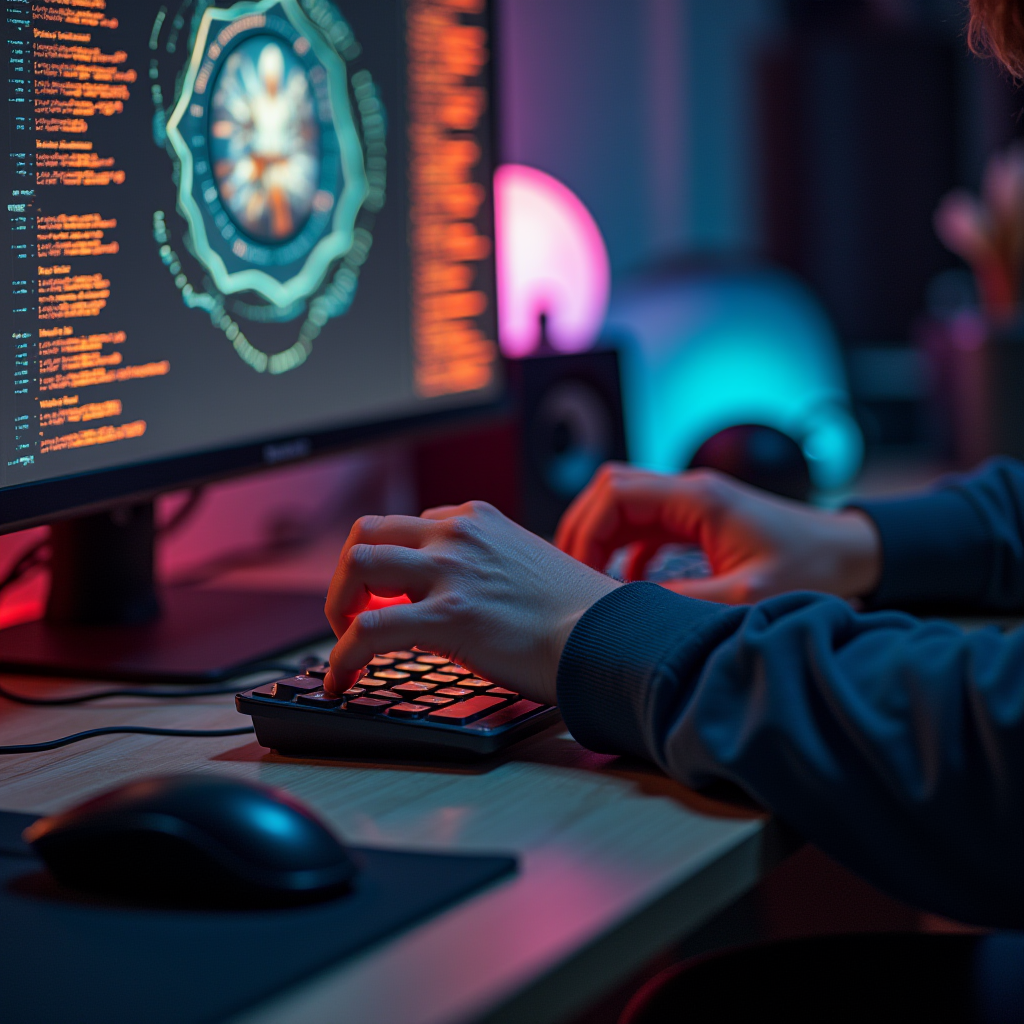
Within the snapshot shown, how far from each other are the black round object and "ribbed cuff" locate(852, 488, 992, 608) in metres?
0.21

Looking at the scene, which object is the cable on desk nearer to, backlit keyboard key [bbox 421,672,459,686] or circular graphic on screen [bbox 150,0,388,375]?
backlit keyboard key [bbox 421,672,459,686]

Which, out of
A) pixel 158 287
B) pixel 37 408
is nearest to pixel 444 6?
pixel 158 287

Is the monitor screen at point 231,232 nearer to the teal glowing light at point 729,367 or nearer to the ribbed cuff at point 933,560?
the teal glowing light at point 729,367

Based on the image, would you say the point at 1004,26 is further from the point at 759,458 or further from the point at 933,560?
the point at 759,458

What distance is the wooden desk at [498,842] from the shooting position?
0.37m

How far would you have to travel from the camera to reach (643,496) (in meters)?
0.84

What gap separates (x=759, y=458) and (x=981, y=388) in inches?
16.9

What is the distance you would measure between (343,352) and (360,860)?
0.53 meters

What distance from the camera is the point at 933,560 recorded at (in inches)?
34.2

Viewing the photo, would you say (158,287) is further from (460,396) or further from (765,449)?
(765,449)

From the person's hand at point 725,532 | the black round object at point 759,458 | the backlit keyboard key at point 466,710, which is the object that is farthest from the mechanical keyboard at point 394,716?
the black round object at point 759,458

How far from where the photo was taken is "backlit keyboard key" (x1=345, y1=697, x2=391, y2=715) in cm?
57

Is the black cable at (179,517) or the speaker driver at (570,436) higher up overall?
the speaker driver at (570,436)

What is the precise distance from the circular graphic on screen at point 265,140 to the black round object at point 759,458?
1.36ft
